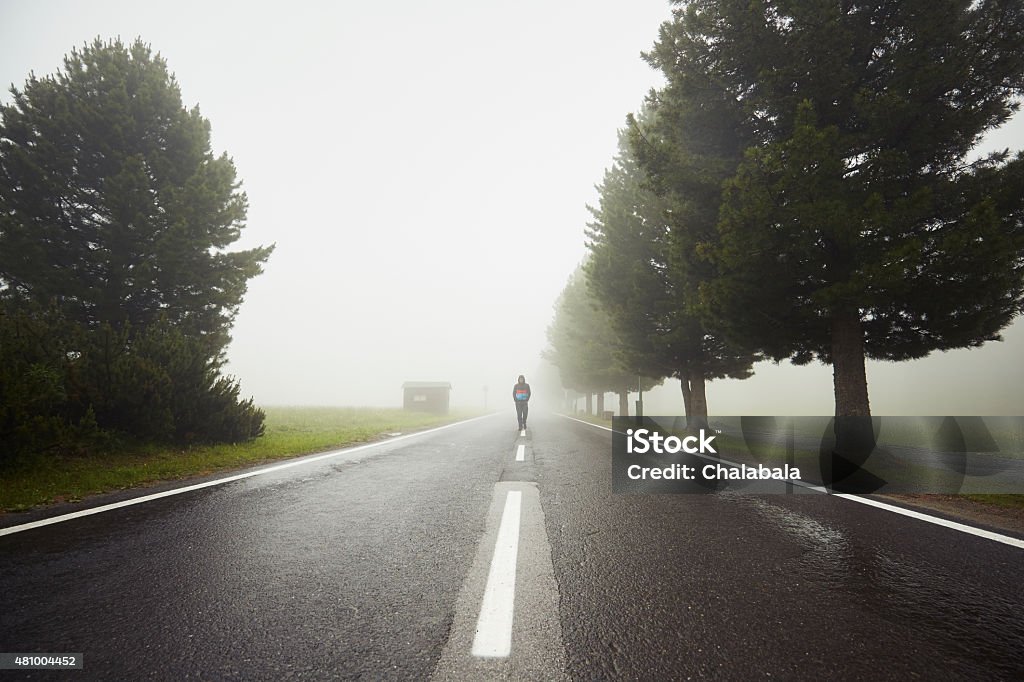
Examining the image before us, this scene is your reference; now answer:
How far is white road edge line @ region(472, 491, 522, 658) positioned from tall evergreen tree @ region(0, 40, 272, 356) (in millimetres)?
10649

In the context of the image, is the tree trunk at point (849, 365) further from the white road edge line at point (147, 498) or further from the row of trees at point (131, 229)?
the row of trees at point (131, 229)

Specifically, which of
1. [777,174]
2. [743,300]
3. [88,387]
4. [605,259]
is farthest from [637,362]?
[88,387]

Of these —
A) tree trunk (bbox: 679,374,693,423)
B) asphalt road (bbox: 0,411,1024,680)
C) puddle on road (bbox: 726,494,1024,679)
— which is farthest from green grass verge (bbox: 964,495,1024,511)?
tree trunk (bbox: 679,374,693,423)

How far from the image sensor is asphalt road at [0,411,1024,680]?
1.68 metres

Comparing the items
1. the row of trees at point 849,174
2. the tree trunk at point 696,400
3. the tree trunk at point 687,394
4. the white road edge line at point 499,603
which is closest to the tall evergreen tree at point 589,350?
the tree trunk at point 687,394

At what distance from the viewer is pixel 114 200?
10.5m

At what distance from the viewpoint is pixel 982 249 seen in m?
6.31

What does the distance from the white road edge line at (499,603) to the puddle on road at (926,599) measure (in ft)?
5.93

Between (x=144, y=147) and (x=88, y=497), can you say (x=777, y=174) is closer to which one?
(x=88, y=497)

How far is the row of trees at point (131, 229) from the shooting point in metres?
8.38

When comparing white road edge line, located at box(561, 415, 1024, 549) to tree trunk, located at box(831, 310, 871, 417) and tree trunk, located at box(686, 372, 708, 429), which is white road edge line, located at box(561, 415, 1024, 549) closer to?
tree trunk, located at box(831, 310, 871, 417)

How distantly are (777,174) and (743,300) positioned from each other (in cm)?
228

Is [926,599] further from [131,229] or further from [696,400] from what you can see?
[131,229]

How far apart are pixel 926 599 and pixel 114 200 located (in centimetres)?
1562
